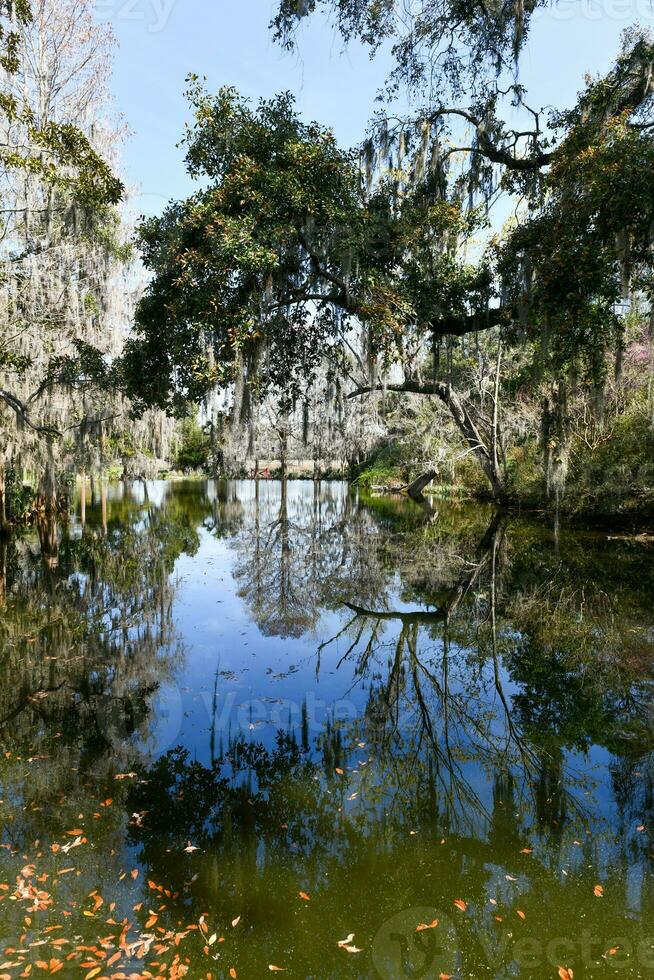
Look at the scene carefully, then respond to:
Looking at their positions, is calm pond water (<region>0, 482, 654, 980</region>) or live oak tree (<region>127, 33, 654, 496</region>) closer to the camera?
calm pond water (<region>0, 482, 654, 980</region>)

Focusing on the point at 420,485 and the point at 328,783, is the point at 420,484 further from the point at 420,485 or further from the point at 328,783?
the point at 328,783

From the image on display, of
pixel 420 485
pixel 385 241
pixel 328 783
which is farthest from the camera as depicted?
pixel 420 485

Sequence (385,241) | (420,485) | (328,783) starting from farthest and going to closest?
(420,485), (385,241), (328,783)

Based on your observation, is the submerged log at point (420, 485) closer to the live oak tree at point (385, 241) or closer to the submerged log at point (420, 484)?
the submerged log at point (420, 484)

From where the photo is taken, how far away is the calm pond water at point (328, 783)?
2.53 metres

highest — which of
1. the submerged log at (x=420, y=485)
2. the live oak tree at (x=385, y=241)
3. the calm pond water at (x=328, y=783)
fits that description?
the live oak tree at (x=385, y=241)

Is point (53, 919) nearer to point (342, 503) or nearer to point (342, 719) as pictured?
point (342, 719)

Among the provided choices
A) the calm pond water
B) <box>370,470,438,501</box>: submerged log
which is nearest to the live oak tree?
the calm pond water

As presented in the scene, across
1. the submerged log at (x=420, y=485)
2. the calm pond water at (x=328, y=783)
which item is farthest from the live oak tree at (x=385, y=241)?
the submerged log at (x=420, y=485)

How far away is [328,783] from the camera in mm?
3789

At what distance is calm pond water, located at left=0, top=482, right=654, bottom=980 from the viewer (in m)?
2.53

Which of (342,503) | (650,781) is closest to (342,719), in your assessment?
(650,781)

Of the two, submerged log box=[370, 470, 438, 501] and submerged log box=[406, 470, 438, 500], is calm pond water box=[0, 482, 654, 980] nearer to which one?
submerged log box=[370, 470, 438, 501]

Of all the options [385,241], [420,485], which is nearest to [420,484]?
[420,485]
